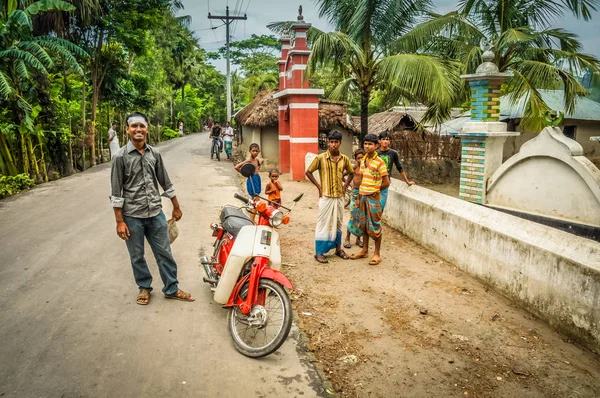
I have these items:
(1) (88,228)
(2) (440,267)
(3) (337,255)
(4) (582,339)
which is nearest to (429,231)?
(2) (440,267)

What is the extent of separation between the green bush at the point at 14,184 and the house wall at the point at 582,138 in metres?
18.0

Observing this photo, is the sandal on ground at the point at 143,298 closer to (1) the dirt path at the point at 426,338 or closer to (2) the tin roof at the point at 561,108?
(1) the dirt path at the point at 426,338

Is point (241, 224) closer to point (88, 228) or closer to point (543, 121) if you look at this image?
point (88, 228)

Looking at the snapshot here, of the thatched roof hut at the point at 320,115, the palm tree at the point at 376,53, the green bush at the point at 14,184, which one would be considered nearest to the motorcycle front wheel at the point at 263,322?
the palm tree at the point at 376,53

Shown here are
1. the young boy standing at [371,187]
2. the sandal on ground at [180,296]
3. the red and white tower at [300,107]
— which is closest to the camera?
the sandal on ground at [180,296]

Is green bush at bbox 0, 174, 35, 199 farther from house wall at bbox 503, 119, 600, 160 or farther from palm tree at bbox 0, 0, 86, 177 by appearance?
house wall at bbox 503, 119, 600, 160

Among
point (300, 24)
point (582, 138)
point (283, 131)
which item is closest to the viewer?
point (300, 24)

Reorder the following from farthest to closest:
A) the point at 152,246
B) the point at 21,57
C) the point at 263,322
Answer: the point at 21,57, the point at 152,246, the point at 263,322

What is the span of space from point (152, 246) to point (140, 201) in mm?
523

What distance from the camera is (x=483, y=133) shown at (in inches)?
319

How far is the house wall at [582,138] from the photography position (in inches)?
767

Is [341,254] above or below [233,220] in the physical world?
below

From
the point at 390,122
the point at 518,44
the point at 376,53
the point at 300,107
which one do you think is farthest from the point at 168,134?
the point at 518,44

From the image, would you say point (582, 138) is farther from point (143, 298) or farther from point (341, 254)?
point (143, 298)
